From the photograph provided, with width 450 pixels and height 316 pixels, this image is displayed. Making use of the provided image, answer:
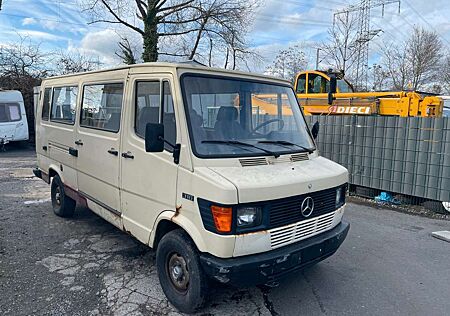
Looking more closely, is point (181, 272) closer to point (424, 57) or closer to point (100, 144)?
point (100, 144)

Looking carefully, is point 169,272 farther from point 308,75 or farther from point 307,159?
point 308,75

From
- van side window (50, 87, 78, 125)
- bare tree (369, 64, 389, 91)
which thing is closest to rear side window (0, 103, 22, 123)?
van side window (50, 87, 78, 125)

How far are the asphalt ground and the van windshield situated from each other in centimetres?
152

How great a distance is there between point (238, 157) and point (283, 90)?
1396mm

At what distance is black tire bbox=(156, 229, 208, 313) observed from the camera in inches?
124

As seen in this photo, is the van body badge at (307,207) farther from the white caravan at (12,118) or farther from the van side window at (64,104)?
the white caravan at (12,118)

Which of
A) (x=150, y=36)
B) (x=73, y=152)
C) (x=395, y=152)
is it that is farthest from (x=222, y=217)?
(x=150, y=36)

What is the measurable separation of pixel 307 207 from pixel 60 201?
4.58 metres

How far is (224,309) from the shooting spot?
3455 mm

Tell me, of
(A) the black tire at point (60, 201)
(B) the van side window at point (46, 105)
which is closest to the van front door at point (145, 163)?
(A) the black tire at point (60, 201)

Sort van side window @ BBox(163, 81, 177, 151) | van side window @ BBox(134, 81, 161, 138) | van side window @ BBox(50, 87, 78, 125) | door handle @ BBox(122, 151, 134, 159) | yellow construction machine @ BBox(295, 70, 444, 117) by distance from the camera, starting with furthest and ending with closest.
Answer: yellow construction machine @ BBox(295, 70, 444, 117) → van side window @ BBox(50, 87, 78, 125) → door handle @ BBox(122, 151, 134, 159) → van side window @ BBox(134, 81, 161, 138) → van side window @ BBox(163, 81, 177, 151)

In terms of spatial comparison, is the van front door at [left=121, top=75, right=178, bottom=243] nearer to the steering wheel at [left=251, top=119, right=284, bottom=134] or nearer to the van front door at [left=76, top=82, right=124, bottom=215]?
the van front door at [left=76, top=82, right=124, bottom=215]

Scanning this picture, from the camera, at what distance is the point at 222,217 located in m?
2.87

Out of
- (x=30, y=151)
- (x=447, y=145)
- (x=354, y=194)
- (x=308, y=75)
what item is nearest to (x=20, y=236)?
(x=354, y=194)
